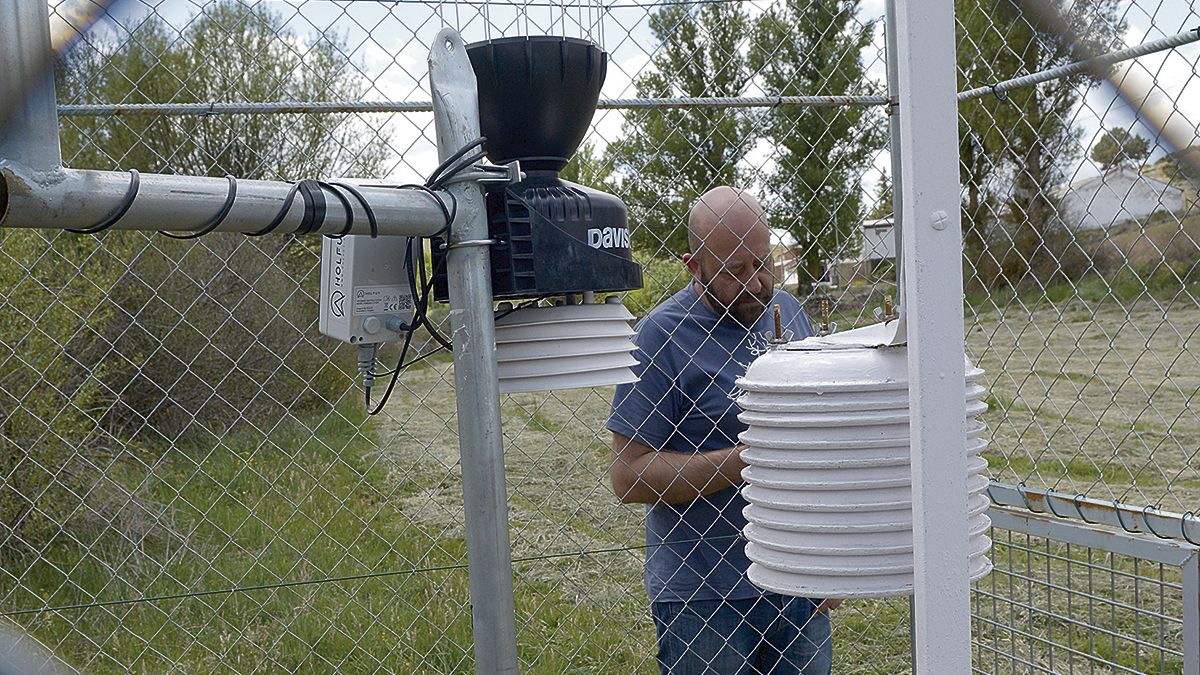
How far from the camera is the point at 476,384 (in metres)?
1.55

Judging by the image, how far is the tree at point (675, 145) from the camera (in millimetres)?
2656

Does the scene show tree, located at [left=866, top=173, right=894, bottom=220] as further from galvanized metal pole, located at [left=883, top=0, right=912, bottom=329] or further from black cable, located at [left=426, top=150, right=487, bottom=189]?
black cable, located at [left=426, top=150, right=487, bottom=189]

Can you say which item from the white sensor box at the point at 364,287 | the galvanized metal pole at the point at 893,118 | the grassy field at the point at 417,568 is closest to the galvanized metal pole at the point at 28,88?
the white sensor box at the point at 364,287

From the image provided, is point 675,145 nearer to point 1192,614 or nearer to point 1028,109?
point 1028,109

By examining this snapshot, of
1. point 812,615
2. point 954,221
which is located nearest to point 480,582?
point 954,221

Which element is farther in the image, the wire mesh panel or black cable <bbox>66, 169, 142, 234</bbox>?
the wire mesh panel

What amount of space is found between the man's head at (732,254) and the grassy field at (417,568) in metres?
0.67

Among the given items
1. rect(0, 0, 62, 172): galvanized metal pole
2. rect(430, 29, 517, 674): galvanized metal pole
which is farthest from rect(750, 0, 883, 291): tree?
rect(0, 0, 62, 172): galvanized metal pole

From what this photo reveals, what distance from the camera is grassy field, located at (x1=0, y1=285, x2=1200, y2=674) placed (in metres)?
3.38

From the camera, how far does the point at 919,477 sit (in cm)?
117

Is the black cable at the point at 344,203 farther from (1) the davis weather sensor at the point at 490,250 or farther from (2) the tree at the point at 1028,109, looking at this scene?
(2) the tree at the point at 1028,109

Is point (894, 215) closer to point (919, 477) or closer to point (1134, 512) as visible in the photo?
point (1134, 512)

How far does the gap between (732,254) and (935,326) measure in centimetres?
148

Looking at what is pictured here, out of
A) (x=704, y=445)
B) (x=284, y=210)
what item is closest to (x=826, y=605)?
(x=704, y=445)
